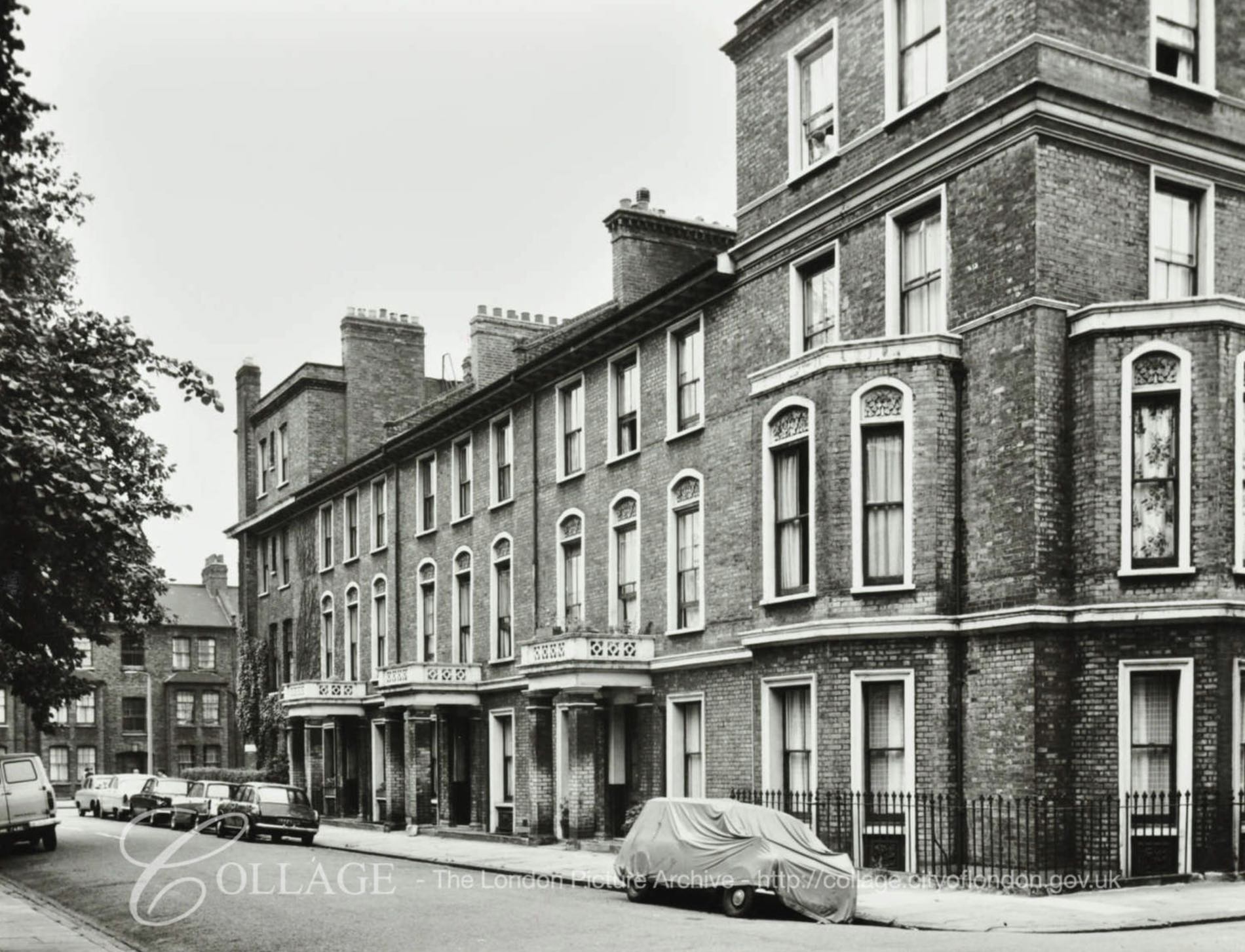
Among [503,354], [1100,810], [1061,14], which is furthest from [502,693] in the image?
[1061,14]

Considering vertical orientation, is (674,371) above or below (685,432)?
above

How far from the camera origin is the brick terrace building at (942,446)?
19.8 metres

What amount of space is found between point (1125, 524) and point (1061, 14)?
7.28m

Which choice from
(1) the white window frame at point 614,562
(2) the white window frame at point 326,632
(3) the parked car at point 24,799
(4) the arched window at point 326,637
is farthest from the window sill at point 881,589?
(4) the arched window at point 326,637

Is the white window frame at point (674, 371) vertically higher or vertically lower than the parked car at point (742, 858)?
higher

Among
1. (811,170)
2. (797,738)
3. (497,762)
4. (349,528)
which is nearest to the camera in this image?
(797,738)

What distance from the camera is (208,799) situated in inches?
1454

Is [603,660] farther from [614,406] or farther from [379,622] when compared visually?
[379,622]

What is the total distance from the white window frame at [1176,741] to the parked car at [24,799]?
2143 cm

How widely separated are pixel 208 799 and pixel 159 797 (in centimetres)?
910

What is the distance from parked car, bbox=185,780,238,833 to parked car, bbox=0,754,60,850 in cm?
476

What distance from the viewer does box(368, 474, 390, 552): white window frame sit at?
42.8 metres

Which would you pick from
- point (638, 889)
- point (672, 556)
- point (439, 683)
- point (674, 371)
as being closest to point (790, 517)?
point (672, 556)

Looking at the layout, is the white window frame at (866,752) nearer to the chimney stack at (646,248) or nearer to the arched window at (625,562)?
the arched window at (625,562)
